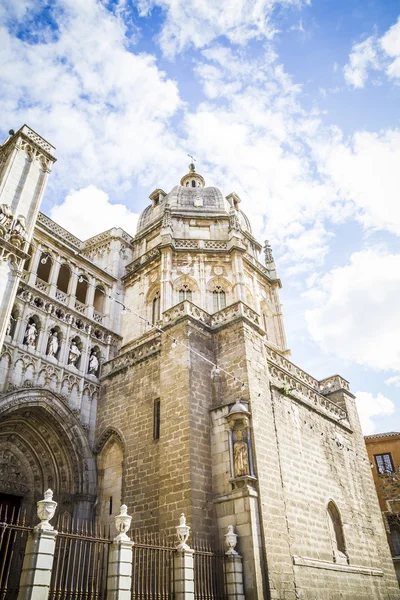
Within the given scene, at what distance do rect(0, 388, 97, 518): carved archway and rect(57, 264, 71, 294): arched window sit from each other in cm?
603

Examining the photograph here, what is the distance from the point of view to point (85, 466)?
14.9 meters

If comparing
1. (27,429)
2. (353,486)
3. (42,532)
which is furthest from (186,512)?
(353,486)

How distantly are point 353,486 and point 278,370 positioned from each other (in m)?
5.46

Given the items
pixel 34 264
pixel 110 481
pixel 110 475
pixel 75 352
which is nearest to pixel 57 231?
pixel 34 264

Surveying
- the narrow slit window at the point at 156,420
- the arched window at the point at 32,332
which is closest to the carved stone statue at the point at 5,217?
the arched window at the point at 32,332

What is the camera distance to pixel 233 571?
988 centimetres

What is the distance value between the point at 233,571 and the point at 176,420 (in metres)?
3.87

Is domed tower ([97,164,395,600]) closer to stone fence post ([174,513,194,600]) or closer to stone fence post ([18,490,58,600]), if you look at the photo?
stone fence post ([174,513,194,600])

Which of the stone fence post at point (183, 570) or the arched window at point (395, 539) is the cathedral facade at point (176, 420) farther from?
the arched window at point (395, 539)

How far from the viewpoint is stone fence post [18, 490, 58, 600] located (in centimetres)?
700

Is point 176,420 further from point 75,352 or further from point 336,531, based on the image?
point 336,531

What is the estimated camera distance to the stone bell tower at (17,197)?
12.6 meters

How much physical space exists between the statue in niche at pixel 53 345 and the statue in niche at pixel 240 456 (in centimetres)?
741

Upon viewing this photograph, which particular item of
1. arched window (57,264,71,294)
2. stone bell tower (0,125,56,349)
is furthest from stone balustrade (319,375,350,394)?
stone bell tower (0,125,56,349)
